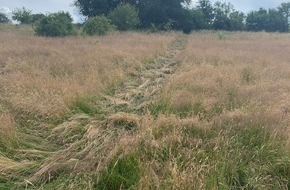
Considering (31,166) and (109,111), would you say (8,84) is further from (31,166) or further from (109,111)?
(31,166)

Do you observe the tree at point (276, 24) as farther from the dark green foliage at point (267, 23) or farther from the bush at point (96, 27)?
the bush at point (96, 27)

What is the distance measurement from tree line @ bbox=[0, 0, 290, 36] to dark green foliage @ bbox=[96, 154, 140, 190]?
69.9 ft

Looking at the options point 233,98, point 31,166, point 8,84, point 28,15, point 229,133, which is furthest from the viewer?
point 28,15

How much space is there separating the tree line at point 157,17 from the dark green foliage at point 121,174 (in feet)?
69.9

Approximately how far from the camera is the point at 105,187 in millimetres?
3246

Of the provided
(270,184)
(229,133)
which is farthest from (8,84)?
(270,184)

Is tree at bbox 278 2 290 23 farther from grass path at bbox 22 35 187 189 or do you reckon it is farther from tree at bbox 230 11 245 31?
grass path at bbox 22 35 187 189

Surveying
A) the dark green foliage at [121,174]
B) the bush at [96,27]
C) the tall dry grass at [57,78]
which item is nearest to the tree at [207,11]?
the bush at [96,27]

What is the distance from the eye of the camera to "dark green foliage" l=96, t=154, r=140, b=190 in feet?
10.7

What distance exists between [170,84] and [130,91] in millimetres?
960

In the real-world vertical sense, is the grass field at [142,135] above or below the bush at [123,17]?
below

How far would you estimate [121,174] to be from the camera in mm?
3389

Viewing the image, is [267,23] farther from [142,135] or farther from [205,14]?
[142,135]

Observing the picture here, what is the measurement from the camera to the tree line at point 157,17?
2516 cm
